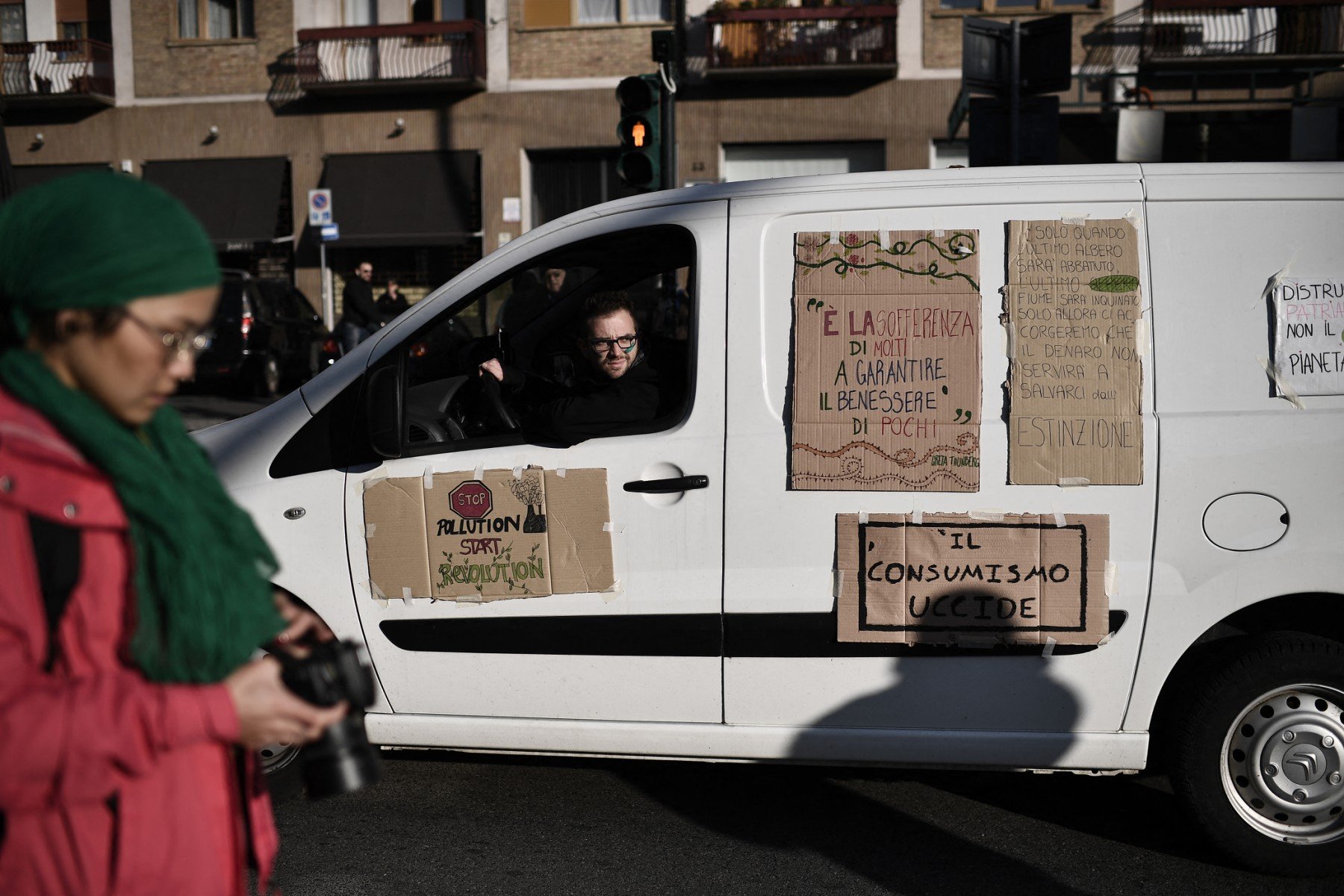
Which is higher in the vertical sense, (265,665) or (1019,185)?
(1019,185)

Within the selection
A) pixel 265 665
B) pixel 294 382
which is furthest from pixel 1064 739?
pixel 294 382

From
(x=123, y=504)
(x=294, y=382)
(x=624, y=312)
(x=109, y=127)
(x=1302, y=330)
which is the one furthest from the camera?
(x=109, y=127)

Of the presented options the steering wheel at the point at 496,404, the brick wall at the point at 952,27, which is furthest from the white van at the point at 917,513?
the brick wall at the point at 952,27

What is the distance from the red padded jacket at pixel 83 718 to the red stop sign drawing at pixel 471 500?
223cm

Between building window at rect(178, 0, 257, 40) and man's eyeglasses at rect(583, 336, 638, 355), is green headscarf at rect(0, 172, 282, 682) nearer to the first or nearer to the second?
man's eyeglasses at rect(583, 336, 638, 355)

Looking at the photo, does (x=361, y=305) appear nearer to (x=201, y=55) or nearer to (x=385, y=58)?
(x=385, y=58)

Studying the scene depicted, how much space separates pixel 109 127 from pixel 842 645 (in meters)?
24.1

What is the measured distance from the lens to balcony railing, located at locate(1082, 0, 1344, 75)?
20141 millimetres

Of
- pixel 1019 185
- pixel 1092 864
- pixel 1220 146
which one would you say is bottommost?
pixel 1092 864

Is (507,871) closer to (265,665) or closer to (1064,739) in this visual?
(1064,739)

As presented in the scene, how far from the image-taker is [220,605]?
4.78 ft

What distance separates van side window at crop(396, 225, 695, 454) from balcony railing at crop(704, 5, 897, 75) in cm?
1669

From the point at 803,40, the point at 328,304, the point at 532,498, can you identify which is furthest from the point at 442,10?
the point at 532,498

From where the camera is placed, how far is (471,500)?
146 inches
